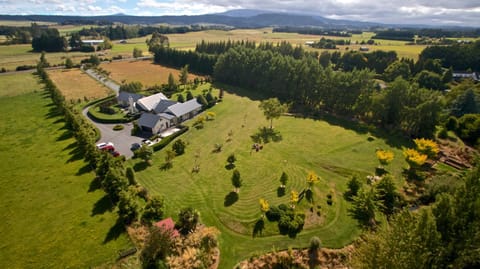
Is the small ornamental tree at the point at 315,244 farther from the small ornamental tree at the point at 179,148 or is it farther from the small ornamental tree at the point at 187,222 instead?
the small ornamental tree at the point at 179,148

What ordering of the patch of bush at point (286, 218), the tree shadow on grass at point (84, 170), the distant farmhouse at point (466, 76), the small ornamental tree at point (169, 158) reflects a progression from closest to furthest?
1. the patch of bush at point (286, 218)
2. the tree shadow on grass at point (84, 170)
3. the small ornamental tree at point (169, 158)
4. the distant farmhouse at point (466, 76)

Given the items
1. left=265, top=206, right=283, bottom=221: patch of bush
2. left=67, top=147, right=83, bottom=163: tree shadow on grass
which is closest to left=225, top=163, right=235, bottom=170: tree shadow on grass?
left=265, top=206, right=283, bottom=221: patch of bush

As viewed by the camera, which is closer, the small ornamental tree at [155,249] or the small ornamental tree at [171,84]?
the small ornamental tree at [155,249]

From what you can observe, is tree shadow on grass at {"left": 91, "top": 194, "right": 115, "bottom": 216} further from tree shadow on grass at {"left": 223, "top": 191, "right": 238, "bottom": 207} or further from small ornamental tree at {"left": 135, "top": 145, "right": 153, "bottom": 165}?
tree shadow on grass at {"left": 223, "top": 191, "right": 238, "bottom": 207}

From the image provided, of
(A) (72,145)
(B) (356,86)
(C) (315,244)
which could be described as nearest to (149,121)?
(A) (72,145)

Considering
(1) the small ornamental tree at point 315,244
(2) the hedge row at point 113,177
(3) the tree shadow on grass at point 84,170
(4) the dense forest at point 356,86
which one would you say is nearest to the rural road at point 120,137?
(2) the hedge row at point 113,177

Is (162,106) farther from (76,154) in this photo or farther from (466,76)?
(466,76)
